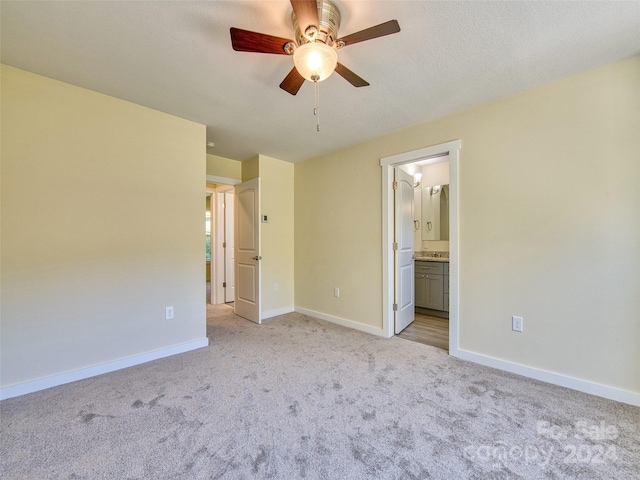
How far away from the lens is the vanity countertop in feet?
13.7

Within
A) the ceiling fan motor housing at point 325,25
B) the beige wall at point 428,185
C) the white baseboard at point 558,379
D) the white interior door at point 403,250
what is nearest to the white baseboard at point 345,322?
the white interior door at point 403,250

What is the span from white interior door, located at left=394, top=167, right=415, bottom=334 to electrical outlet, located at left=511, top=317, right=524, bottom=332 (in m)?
1.22

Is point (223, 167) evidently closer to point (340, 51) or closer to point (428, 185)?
point (340, 51)

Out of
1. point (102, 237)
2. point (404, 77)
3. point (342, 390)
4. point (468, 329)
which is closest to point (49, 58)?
point (102, 237)

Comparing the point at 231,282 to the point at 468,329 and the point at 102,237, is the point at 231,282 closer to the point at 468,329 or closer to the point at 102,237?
the point at 102,237

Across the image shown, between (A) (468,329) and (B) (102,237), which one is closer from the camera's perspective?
(B) (102,237)

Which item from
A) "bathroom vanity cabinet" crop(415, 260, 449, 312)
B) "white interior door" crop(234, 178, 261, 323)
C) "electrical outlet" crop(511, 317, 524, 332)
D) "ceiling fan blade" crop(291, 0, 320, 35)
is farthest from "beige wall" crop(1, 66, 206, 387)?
"bathroom vanity cabinet" crop(415, 260, 449, 312)

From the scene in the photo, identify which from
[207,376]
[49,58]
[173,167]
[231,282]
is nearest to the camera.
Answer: [49,58]

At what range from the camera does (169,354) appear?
2.75 meters

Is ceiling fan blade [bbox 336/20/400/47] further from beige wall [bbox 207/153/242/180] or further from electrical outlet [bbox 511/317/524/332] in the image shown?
beige wall [bbox 207/153/242/180]

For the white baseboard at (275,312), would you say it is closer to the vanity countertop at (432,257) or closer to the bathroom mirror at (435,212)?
the vanity countertop at (432,257)

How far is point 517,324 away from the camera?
7.72 ft

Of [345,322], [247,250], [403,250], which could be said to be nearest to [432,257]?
[403,250]

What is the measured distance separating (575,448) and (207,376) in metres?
2.53
